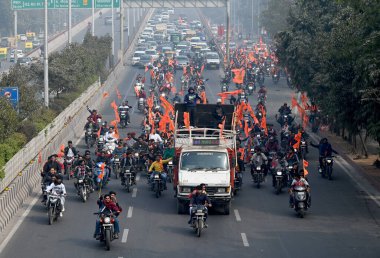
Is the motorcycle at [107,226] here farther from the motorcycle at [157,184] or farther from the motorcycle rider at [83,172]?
the motorcycle at [157,184]

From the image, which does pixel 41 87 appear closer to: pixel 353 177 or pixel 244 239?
pixel 353 177

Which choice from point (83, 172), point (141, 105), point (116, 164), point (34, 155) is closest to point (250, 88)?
point (141, 105)

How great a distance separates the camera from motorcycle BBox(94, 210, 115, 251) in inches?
1028

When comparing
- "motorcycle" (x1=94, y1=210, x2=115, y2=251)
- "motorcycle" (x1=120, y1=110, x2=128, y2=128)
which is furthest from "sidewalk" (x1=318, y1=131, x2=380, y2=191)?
"motorcycle" (x1=94, y1=210, x2=115, y2=251)

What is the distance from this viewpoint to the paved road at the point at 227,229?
26234 mm

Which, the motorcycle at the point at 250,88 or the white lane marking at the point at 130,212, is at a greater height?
the motorcycle at the point at 250,88

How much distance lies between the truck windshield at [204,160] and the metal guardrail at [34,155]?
477cm

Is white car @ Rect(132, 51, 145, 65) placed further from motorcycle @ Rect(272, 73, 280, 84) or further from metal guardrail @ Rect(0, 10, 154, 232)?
metal guardrail @ Rect(0, 10, 154, 232)

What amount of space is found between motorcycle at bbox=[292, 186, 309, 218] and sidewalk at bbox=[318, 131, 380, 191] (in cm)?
609

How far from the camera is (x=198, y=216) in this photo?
27891 mm

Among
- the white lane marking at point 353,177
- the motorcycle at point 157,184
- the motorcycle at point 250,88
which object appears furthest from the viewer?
the motorcycle at point 250,88

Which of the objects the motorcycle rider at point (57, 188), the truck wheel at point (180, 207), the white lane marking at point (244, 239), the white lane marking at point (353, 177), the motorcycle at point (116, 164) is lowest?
the white lane marking at point (353, 177)

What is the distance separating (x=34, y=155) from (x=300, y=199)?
39.2 ft

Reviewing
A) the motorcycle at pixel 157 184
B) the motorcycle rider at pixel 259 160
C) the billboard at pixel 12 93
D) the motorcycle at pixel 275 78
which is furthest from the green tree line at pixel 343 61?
A: the motorcycle at pixel 275 78
